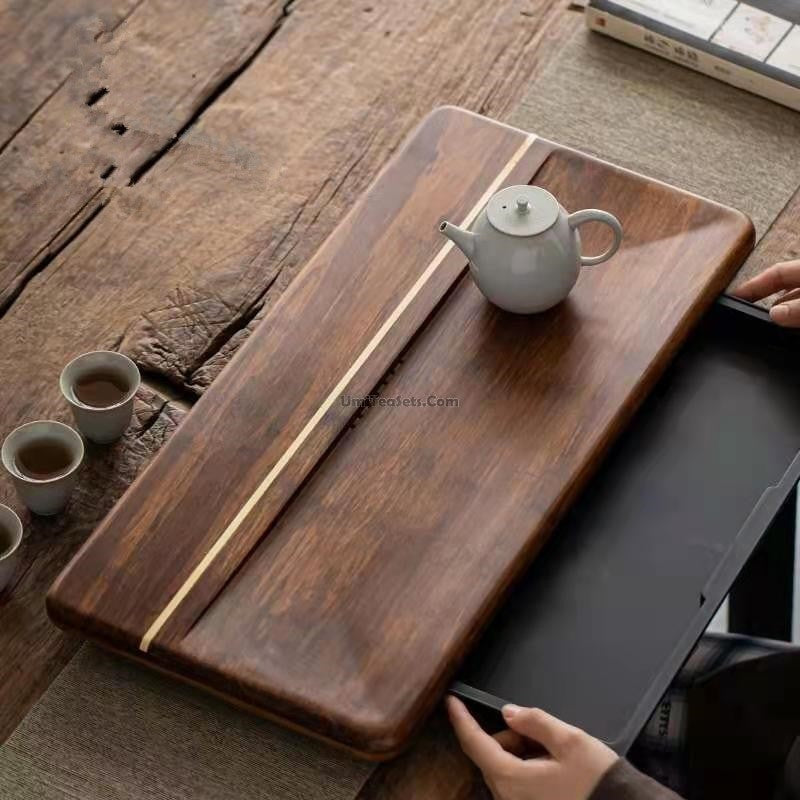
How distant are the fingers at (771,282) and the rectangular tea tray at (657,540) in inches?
2.4

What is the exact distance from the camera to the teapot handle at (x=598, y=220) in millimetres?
1379

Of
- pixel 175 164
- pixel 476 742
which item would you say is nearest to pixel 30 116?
pixel 175 164

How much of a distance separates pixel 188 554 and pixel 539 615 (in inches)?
13.5

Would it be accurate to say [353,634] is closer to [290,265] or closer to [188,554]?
[188,554]

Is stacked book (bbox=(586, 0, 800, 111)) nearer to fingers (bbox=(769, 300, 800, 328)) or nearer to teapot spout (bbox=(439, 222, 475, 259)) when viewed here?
fingers (bbox=(769, 300, 800, 328))

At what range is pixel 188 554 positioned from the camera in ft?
4.25

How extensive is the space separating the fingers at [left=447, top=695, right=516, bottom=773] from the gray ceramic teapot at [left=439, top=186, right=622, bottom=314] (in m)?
0.43

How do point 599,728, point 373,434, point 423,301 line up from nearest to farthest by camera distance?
point 599,728, point 373,434, point 423,301

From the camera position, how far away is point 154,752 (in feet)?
4.19

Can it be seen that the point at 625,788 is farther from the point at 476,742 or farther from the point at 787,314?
the point at 787,314

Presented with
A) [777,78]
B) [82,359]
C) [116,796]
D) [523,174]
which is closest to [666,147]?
[777,78]

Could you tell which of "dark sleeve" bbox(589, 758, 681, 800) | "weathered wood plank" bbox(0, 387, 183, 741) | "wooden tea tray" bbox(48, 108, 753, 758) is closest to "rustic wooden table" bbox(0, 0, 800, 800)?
"weathered wood plank" bbox(0, 387, 183, 741)

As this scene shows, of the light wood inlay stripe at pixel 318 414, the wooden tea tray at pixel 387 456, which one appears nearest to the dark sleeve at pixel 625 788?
the wooden tea tray at pixel 387 456

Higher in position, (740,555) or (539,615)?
(740,555)
